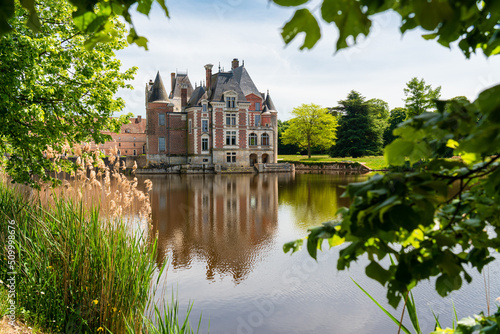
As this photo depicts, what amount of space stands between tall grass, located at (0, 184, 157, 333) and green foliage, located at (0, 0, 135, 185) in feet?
5.15

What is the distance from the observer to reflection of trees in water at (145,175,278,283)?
23.8ft

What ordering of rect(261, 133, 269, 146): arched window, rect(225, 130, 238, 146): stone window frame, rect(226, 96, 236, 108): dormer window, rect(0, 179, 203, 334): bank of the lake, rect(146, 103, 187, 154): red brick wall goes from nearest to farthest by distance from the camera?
rect(0, 179, 203, 334): bank of the lake
rect(226, 96, 236, 108): dormer window
rect(225, 130, 238, 146): stone window frame
rect(146, 103, 187, 154): red brick wall
rect(261, 133, 269, 146): arched window

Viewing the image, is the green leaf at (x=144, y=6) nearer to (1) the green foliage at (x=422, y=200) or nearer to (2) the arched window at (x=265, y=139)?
(1) the green foliage at (x=422, y=200)

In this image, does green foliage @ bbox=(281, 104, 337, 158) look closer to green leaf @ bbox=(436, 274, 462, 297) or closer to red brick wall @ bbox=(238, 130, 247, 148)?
red brick wall @ bbox=(238, 130, 247, 148)

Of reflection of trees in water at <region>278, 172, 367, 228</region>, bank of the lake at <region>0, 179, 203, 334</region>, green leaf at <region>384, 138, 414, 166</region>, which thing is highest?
green leaf at <region>384, 138, 414, 166</region>

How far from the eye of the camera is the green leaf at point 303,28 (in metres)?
0.89

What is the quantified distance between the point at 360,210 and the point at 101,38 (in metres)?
0.97

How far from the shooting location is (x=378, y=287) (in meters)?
6.03

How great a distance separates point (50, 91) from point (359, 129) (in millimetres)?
39340

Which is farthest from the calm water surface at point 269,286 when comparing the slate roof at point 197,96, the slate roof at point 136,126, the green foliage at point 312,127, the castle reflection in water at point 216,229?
the slate roof at point 136,126

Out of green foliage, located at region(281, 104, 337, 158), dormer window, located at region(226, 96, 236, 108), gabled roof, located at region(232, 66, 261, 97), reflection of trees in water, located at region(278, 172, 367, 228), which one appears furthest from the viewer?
green foliage, located at region(281, 104, 337, 158)

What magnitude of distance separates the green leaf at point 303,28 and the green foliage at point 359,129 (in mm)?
41683

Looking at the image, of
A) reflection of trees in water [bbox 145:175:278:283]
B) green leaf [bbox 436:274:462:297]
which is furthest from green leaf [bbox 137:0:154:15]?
reflection of trees in water [bbox 145:175:278:283]

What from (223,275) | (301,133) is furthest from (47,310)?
(301,133)
